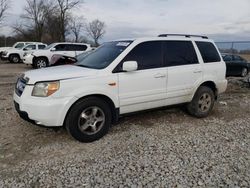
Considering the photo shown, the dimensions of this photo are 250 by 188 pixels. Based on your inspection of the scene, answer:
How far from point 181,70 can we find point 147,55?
0.83m

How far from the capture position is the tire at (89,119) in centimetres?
426

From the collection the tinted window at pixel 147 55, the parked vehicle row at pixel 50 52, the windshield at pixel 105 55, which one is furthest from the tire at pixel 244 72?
the windshield at pixel 105 55

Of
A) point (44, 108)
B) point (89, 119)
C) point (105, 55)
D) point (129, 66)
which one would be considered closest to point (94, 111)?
point (89, 119)

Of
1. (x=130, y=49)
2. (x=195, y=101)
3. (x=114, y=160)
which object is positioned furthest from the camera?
(x=195, y=101)

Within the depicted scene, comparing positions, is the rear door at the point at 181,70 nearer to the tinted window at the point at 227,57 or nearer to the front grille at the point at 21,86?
the front grille at the point at 21,86

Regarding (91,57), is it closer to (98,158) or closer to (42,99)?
(42,99)

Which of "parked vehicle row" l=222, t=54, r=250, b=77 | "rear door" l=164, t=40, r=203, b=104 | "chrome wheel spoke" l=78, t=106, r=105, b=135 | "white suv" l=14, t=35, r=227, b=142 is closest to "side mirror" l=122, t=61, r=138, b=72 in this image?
"white suv" l=14, t=35, r=227, b=142

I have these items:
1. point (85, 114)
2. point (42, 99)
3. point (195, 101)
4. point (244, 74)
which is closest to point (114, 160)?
point (85, 114)

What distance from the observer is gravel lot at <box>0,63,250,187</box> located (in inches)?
133

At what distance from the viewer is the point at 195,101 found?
580 cm

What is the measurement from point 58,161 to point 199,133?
2661 mm

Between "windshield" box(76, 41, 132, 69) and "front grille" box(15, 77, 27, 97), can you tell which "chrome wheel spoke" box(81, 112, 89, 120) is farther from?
"front grille" box(15, 77, 27, 97)

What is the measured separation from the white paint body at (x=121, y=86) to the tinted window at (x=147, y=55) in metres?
0.09

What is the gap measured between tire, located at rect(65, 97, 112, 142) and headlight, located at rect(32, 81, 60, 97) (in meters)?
0.43
